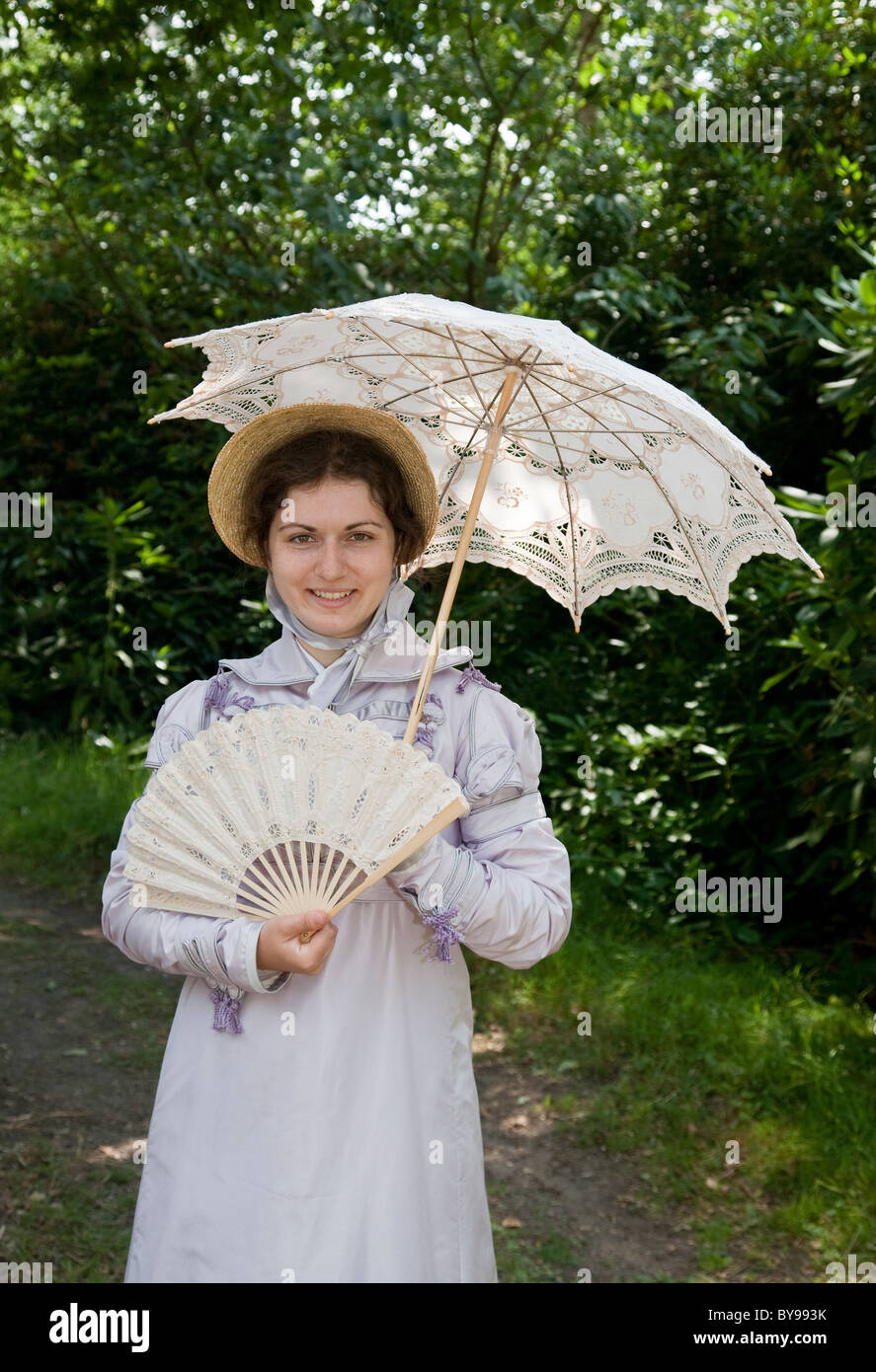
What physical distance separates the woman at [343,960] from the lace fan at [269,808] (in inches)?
2.2

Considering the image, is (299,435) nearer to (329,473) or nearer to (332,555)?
(329,473)

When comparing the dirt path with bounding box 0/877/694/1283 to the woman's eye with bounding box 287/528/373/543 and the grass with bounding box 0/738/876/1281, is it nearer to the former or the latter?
the grass with bounding box 0/738/876/1281

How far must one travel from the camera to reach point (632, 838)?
5.72 metres

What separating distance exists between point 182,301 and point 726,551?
5.95 m

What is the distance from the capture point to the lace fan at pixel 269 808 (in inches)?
71.1

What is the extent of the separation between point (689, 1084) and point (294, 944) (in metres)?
3.05

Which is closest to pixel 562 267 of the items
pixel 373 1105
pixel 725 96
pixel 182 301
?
pixel 725 96

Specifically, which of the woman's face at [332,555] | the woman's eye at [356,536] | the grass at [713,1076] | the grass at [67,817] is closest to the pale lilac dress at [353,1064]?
the woman's face at [332,555]

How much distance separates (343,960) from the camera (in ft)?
6.34

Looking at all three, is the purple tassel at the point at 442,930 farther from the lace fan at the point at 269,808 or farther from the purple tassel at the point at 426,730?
the purple tassel at the point at 426,730

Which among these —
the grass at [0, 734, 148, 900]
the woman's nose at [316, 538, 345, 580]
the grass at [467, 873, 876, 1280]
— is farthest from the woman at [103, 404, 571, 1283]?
the grass at [0, 734, 148, 900]

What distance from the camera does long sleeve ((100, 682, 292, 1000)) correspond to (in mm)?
1790

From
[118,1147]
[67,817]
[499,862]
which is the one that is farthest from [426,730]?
[67,817]

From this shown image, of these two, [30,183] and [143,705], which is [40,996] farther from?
[30,183]
